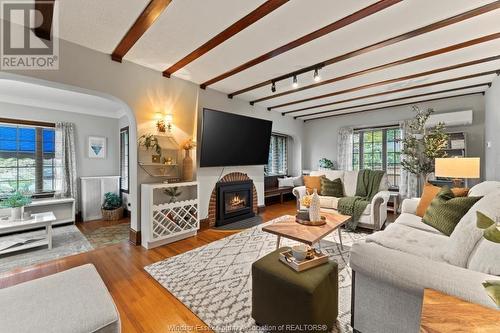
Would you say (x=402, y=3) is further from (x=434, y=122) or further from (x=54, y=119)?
(x=54, y=119)

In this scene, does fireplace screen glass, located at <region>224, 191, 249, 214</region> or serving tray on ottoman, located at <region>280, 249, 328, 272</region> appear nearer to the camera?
serving tray on ottoman, located at <region>280, 249, 328, 272</region>

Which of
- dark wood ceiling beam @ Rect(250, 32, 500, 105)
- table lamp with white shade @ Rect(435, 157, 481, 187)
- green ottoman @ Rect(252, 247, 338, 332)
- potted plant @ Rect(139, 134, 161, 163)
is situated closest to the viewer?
green ottoman @ Rect(252, 247, 338, 332)

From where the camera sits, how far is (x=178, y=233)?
11.1 feet

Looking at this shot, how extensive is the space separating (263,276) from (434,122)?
17.4ft

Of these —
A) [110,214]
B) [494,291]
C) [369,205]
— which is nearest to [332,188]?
[369,205]

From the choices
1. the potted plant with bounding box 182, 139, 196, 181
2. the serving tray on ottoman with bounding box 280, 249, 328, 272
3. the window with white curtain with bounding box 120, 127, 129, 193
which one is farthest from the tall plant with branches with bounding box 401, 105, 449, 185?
the window with white curtain with bounding box 120, 127, 129, 193

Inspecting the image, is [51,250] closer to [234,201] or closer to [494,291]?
[234,201]

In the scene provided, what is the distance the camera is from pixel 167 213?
10.9 feet

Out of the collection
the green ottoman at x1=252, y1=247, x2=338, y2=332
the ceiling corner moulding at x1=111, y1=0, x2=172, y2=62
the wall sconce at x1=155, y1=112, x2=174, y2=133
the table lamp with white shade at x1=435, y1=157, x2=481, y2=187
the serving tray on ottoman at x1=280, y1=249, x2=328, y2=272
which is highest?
the ceiling corner moulding at x1=111, y1=0, x2=172, y2=62

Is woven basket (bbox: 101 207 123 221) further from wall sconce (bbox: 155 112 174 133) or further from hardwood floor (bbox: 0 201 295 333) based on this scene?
wall sconce (bbox: 155 112 174 133)

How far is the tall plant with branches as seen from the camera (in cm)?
419

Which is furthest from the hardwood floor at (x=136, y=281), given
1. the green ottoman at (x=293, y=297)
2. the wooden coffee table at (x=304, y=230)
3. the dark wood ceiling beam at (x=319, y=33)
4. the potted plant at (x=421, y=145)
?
the potted plant at (x=421, y=145)

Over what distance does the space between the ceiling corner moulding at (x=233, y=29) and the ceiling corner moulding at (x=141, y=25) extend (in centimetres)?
62

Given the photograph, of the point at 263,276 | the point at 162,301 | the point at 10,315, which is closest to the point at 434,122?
the point at 263,276
